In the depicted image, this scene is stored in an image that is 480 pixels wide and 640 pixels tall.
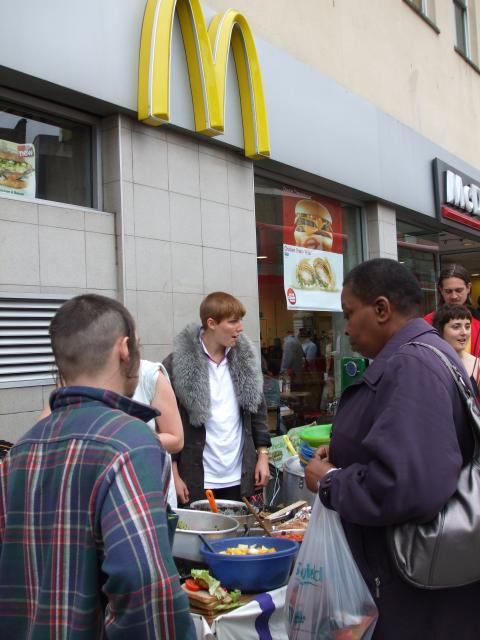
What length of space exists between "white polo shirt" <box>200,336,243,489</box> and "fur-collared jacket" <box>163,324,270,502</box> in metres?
0.04

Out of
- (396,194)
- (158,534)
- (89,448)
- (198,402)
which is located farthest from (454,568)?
(396,194)

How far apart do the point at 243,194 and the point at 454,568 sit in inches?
194

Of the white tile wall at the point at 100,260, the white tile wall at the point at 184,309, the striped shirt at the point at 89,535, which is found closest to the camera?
the striped shirt at the point at 89,535

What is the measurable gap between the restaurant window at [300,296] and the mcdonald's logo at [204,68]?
37.8 inches

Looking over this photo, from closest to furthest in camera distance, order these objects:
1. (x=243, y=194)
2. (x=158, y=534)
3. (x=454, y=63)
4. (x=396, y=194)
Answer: (x=158, y=534) → (x=243, y=194) → (x=396, y=194) → (x=454, y=63)

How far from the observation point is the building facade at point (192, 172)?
463cm

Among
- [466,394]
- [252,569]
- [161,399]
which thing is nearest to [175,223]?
[161,399]

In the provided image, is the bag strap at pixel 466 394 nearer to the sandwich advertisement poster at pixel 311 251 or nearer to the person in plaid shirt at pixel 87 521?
the person in plaid shirt at pixel 87 521

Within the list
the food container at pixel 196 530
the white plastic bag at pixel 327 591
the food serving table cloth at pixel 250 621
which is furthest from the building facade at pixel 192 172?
the white plastic bag at pixel 327 591

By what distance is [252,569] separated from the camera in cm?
267

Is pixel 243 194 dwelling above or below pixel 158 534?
above

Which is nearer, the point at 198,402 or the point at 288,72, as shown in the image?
the point at 198,402

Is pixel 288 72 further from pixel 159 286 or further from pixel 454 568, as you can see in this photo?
pixel 454 568

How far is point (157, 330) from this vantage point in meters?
5.41
